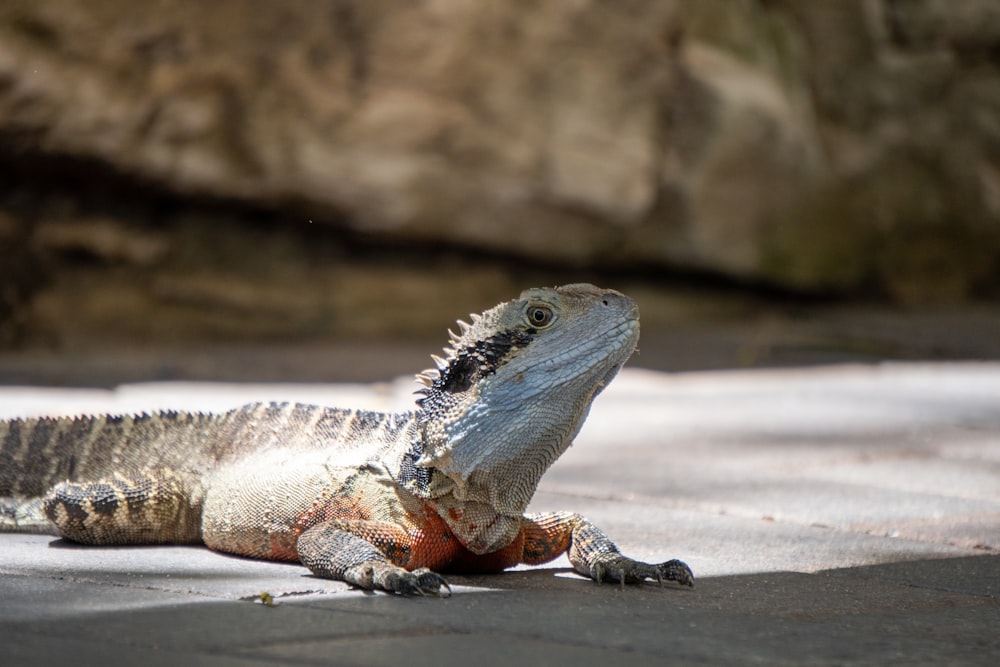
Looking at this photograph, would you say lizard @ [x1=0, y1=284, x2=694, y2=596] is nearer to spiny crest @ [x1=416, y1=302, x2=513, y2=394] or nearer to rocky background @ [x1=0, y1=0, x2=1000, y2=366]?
spiny crest @ [x1=416, y1=302, x2=513, y2=394]

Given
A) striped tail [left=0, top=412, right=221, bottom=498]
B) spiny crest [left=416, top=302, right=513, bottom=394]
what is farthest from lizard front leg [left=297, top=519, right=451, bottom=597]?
striped tail [left=0, top=412, right=221, bottom=498]

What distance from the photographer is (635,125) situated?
10.7 metres

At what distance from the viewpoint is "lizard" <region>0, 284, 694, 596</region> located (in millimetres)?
3582

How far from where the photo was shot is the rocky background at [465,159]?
30.4ft

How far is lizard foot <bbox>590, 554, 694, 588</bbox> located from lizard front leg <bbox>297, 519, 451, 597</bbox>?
478mm

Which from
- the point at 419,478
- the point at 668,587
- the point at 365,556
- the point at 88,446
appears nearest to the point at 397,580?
the point at 365,556

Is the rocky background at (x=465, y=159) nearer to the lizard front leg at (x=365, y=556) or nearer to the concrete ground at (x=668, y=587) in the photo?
the concrete ground at (x=668, y=587)

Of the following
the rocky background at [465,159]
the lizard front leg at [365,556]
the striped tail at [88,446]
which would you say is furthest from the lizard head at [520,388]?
the rocky background at [465,159]

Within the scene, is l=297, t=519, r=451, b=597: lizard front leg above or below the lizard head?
below

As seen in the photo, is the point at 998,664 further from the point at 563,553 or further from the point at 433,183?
the point at 433,183

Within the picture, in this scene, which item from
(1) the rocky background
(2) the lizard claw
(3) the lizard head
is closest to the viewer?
(2) the lizard claw

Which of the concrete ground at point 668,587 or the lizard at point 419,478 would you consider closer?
the concrete ground at point 668,587

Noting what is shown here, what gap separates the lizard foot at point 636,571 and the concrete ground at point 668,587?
0.12 feet

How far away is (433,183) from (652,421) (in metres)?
3.58
